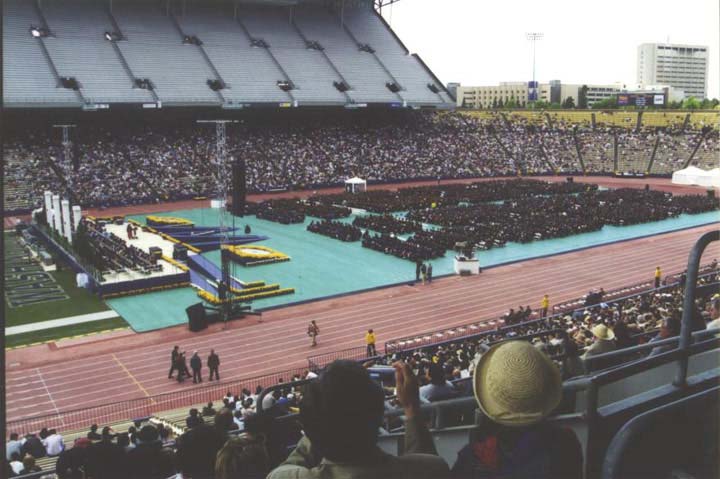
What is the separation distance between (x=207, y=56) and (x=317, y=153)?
16.8m

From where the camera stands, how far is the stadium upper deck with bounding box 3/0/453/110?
62.0 meters

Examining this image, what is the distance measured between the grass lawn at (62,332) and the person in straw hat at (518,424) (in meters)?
22.9

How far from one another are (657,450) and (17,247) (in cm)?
4029

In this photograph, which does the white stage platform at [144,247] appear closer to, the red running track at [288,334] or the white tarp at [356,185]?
the red running track at [288,334]

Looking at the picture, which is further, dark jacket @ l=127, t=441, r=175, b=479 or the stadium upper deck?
the stadium upper deck

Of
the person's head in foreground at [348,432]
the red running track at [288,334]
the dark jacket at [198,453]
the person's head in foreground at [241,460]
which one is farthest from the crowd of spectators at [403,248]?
the person's head in foreground at [348,432]

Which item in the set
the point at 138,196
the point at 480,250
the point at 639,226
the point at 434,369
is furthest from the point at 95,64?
the point at 434,369

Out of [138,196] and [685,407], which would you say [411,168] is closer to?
[138,196]

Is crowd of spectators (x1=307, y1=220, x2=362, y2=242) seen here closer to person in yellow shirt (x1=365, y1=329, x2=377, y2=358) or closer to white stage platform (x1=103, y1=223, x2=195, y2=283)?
white stage platform (x1=103, y1=223, x2=195, y2=283)

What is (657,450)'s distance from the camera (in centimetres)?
340

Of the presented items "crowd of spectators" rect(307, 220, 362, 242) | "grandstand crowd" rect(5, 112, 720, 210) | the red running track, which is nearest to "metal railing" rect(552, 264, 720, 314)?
the red running track

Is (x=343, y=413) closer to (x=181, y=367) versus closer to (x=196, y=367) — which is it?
(x=196, y=367)

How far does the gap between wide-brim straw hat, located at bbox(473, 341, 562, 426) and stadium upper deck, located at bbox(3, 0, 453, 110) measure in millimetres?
61245

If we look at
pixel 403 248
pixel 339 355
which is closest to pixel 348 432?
pixel 339 355
